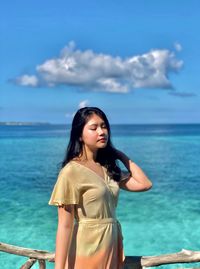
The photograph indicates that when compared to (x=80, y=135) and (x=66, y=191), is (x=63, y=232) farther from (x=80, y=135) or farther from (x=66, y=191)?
(x=80, y=135)

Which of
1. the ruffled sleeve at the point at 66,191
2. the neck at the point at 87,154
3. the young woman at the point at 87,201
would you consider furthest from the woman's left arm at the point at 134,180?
the ruffled sleeve at the point at 66,191

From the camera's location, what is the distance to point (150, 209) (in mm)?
13805

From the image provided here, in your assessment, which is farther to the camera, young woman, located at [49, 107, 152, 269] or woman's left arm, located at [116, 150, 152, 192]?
woman's left arm, located at [116, 150, 152, 192]

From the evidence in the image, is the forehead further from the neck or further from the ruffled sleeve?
the ruffled sleeve

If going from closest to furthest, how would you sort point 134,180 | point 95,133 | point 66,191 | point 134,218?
point 66,191 → point 95,133 → point 134,180 → point 134,218

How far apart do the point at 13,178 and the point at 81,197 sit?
835 inches

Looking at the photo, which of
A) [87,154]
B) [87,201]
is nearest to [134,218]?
[87,154]

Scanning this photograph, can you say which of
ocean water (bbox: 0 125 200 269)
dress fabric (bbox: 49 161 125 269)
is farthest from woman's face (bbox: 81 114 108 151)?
ocean water (bbox: 0 125 200 269)

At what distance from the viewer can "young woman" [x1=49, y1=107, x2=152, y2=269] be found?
2584 mm

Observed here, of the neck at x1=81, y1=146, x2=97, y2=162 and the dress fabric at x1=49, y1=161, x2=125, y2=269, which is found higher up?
the neck at x1=81, y1=146, x2=97, y2=162

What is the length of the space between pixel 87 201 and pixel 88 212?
0.07 m

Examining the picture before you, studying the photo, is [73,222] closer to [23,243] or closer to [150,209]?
[23,243]

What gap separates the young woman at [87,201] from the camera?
258 centimetres

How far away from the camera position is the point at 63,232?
2580mm
